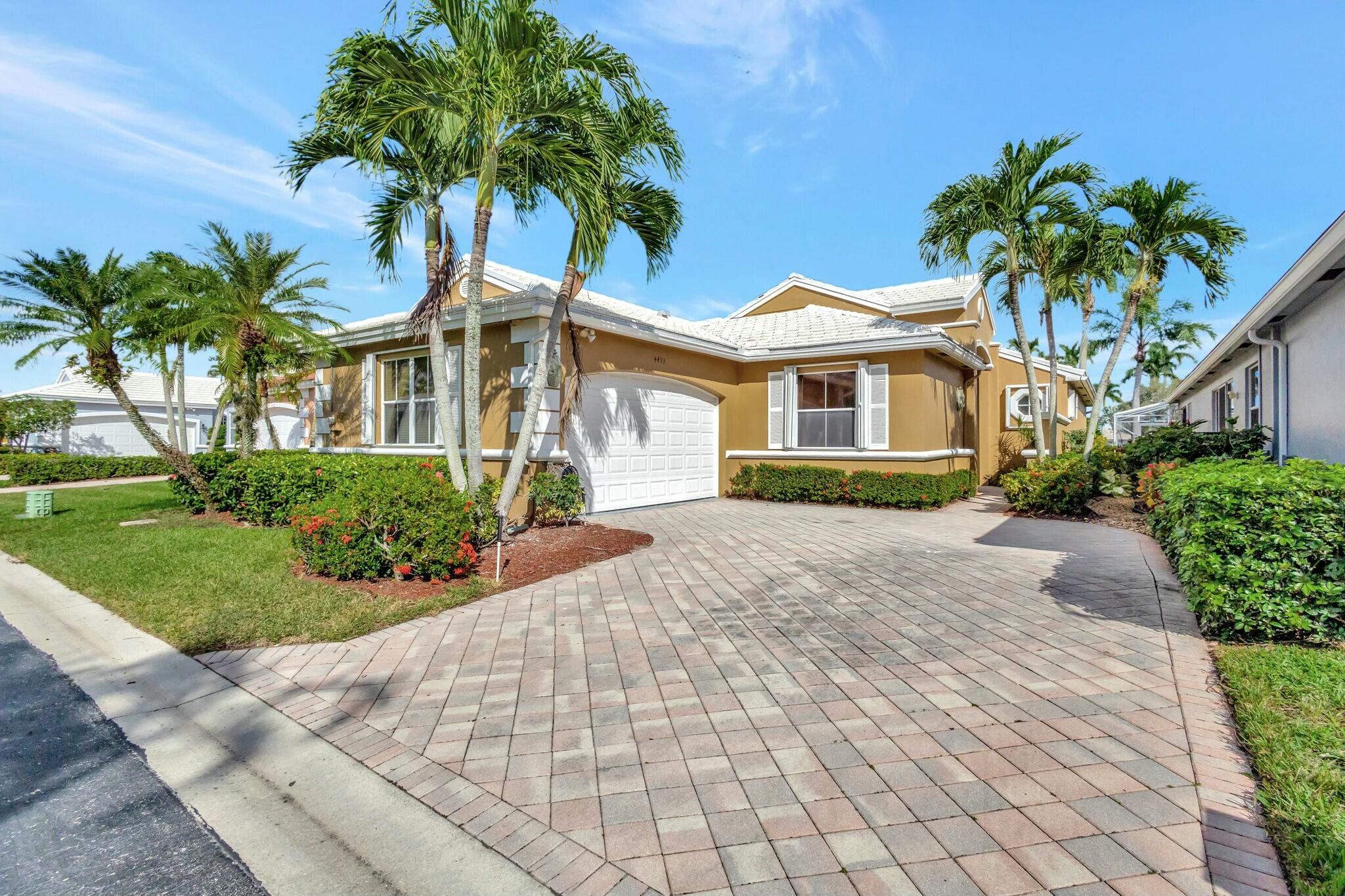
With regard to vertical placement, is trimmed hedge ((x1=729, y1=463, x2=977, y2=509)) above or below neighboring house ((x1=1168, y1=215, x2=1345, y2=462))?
below

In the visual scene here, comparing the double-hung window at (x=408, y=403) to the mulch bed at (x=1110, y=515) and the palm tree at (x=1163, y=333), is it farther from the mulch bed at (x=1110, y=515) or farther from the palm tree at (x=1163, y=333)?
the palm tree at (x=1163, y=333)

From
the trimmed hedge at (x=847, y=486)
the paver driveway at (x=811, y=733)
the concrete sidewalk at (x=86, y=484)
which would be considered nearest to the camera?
the paver driveway at (x=811, y=733)

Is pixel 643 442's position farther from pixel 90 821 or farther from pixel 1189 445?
pixel 1189 445

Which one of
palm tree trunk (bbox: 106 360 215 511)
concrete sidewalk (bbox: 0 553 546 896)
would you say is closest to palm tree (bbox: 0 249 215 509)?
palm tree trunk (bbox: 106 360 215 511)

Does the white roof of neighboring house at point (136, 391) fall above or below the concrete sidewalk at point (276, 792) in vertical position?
above

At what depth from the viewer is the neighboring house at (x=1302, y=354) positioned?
6.05 meters

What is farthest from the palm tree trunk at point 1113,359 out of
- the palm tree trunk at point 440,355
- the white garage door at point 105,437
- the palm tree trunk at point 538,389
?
the white garage door at point 105,437

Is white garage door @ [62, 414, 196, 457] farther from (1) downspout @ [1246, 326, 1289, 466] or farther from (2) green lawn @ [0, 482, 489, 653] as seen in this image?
(1) downspout @ [1246, 326, 1289, 466]

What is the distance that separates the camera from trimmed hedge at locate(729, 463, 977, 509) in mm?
11562

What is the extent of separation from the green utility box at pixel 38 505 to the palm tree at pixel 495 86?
998cm

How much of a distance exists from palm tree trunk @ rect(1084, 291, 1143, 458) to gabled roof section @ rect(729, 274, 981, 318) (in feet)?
15.6

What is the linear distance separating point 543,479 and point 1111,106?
1176 centimetres

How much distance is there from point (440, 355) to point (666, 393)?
526cm

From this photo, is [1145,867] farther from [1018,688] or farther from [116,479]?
[116,479]
